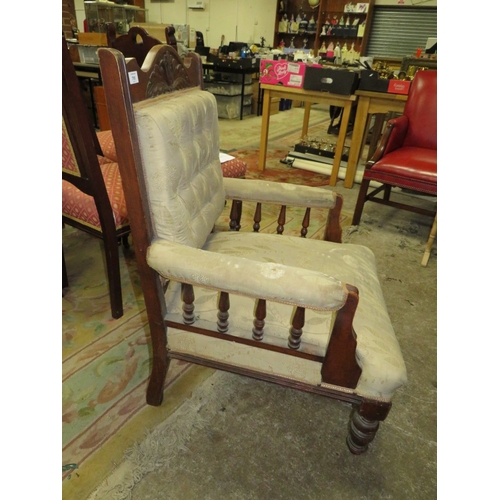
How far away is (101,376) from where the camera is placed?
49.5 inches

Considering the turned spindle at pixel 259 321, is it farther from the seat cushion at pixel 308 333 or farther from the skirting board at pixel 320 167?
the skirting board at pixel 320 167

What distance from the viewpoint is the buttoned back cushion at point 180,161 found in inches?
33.1

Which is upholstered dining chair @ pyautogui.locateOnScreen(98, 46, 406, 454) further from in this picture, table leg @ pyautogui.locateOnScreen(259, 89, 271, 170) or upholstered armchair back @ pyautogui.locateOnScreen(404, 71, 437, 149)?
table leg @ pyautogui.locateOnScreen(259, 89, 271, 170)

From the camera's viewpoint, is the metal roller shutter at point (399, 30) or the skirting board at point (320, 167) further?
the metal roller shutter at point (399, 30)

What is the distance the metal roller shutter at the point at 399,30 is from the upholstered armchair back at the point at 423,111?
4.25 m

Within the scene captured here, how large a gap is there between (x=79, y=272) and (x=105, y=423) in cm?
90

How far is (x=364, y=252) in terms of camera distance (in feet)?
4.03

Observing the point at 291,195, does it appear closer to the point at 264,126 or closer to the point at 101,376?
the point at 101,376

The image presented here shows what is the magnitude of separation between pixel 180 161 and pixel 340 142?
2.37 metres

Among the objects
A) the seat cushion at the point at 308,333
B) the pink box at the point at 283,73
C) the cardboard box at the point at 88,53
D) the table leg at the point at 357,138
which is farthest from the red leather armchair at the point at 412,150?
the cardboard box at the point at 88,53

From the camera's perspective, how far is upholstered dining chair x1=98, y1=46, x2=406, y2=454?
30.4 inches

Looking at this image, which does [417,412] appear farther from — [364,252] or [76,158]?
[76,158]

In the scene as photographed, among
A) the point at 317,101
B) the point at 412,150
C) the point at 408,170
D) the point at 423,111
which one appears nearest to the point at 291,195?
the point at 408,170

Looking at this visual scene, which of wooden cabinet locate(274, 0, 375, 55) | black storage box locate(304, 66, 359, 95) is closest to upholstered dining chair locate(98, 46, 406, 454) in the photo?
black storage box locate(304, 66, 359, 95)
